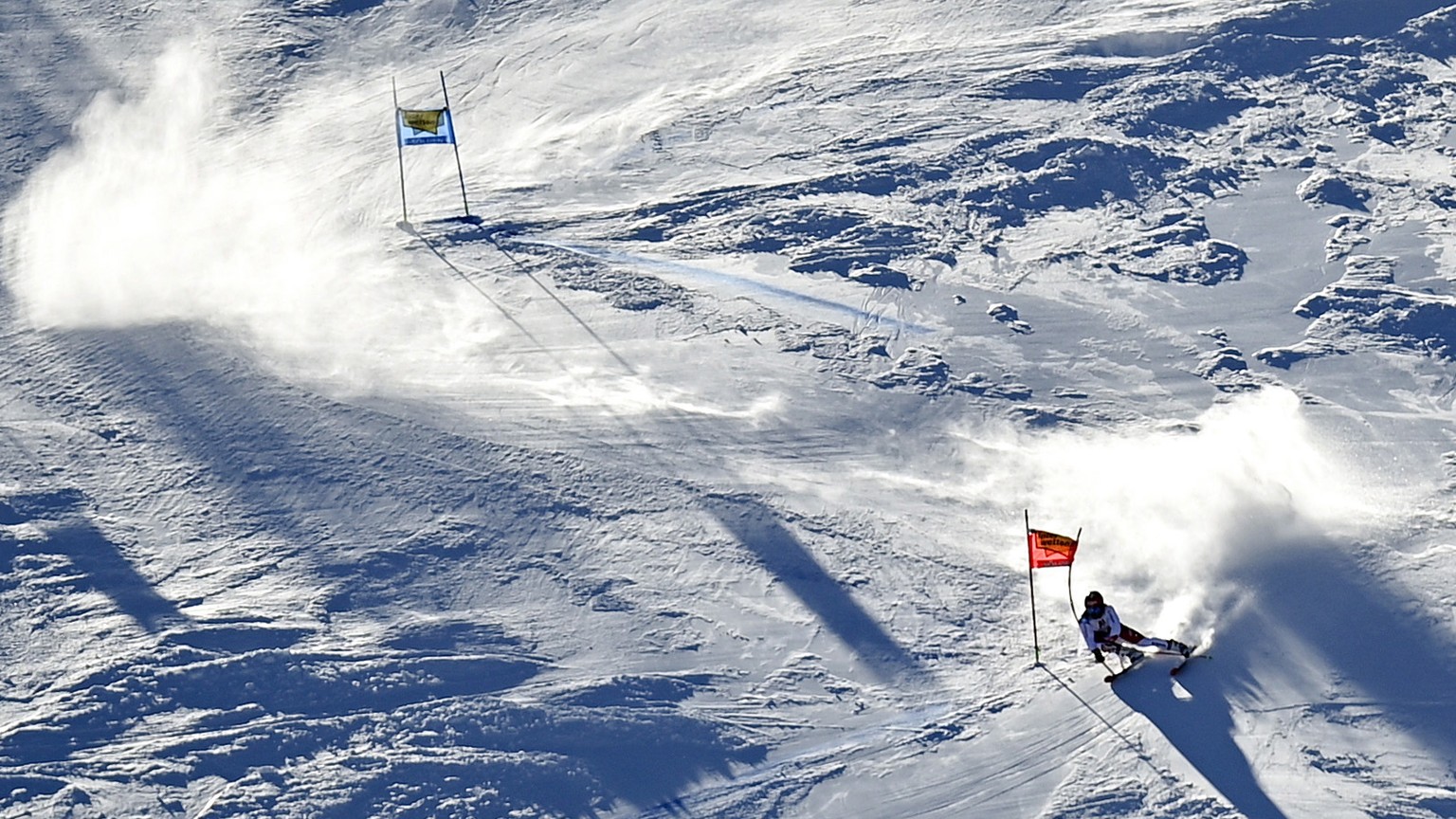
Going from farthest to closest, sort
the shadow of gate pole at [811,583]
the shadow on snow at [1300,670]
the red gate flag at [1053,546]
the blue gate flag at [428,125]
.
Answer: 1. the blue gate flag at [428,125]
2. the shadow of gate pole at [811,583]
3. the red gate flag at [1053,546]
4. the shadow on snow at [1300,670]

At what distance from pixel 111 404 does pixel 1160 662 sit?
34.9 ft

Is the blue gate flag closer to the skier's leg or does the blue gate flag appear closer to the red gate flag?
the red gate flag

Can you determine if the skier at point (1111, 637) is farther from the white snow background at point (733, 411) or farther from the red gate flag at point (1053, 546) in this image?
the red gate flag at point (1053, 546)

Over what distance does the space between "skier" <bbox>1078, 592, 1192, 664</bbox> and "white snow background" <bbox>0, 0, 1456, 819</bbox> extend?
0.23 metres

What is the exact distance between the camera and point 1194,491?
15711 millimetres

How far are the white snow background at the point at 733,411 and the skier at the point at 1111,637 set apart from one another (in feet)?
0.76

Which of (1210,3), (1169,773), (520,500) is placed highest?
(1210,3)

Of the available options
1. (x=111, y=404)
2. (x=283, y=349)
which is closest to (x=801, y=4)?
(x=283, y=349)

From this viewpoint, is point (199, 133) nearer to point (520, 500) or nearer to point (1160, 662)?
point (520, 500)

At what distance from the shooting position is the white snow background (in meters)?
14.0

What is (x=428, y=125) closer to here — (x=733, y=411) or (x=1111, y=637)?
(x=733, y=411)

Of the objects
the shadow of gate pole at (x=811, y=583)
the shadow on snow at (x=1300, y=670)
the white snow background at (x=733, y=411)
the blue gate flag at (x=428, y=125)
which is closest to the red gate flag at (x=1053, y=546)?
the white snow background at (x=733, y=411)

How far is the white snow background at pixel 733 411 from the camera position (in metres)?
14.0

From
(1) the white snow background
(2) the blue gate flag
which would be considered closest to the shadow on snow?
(1) the white snow background
